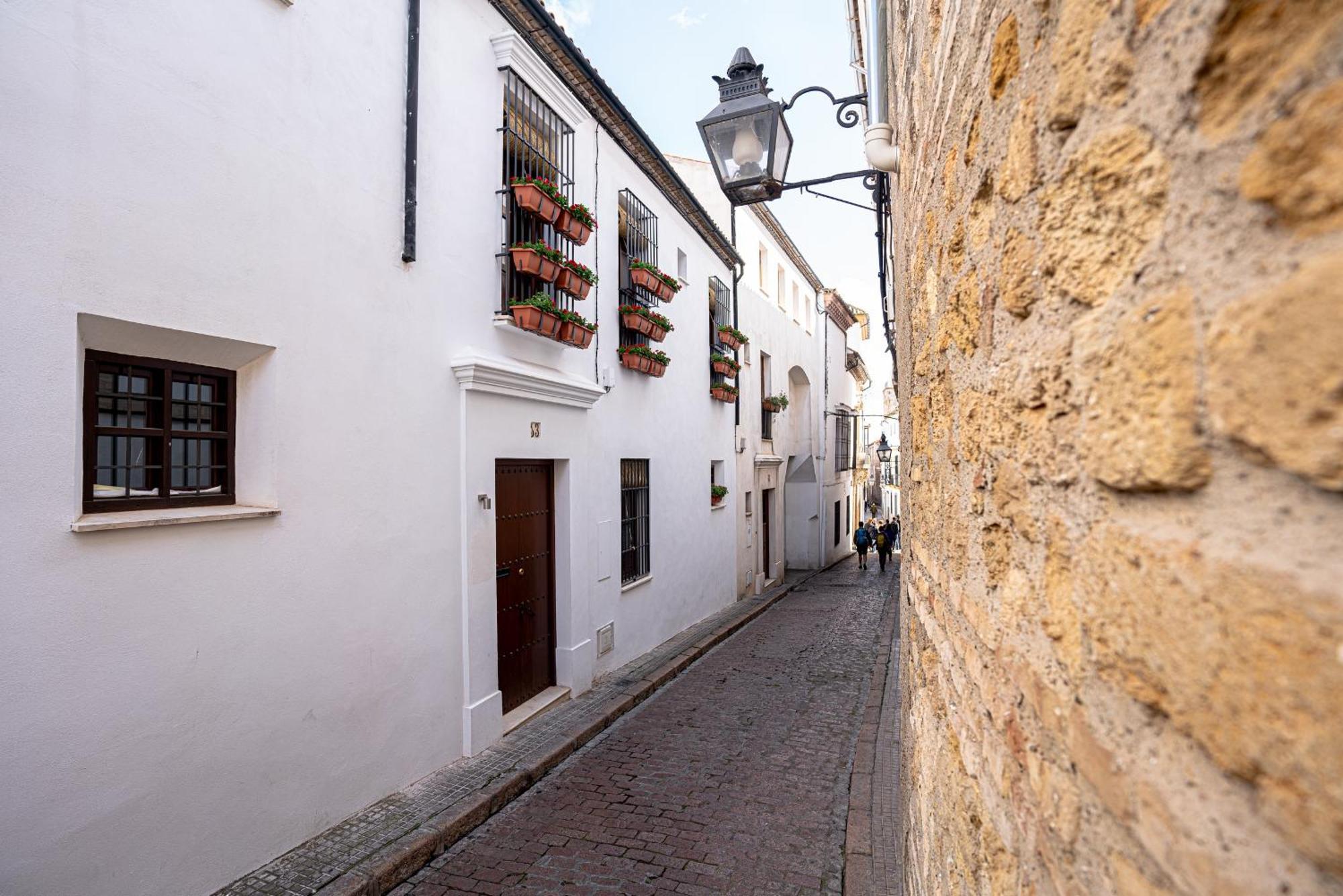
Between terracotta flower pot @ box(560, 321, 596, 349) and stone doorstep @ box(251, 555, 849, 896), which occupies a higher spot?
terracotta flower pot @ box(560, 321, 596, 349)

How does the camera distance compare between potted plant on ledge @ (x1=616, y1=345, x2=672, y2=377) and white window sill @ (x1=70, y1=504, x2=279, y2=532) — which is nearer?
white window sill @ (x1=70, y1=504, x2=279, y2=532)

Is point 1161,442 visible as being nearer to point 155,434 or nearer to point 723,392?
point 155,434

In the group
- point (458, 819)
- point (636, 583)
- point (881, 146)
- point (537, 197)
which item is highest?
point (537, 197)

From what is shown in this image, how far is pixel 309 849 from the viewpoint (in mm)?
4254

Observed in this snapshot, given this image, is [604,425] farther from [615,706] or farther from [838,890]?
[838,890]

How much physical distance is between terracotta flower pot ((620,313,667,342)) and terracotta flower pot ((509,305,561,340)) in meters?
2.49

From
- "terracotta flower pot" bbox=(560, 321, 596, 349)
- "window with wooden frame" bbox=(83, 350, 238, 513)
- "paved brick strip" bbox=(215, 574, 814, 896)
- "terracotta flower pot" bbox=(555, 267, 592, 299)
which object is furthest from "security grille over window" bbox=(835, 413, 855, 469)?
"window with wooden frame" bbox=(83, 350, 238, 513)

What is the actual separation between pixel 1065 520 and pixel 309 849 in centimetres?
467

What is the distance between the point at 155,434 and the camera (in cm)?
370

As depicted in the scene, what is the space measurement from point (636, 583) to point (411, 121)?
5.81m

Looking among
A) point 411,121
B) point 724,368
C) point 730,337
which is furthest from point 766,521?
point 411,121

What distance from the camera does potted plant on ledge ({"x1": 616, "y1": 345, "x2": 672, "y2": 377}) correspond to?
9000 millimetres

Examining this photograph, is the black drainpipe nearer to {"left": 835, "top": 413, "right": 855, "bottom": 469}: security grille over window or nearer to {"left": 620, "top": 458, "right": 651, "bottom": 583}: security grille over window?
{"left": 620, "top": 458, "right": 651, "bottom": 583}: security grille over window

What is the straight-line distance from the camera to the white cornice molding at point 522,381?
19.0ft
